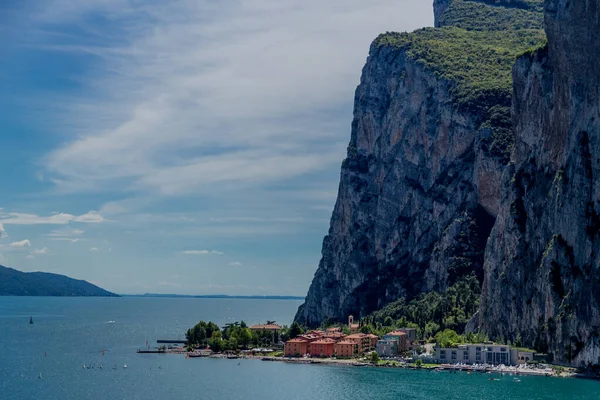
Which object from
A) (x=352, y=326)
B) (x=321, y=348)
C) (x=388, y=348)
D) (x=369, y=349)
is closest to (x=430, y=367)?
(x=388, y=348)

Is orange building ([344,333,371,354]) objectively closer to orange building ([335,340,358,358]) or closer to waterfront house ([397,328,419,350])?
orange building ([335,340,358,358])

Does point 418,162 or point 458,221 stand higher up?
point 418,162

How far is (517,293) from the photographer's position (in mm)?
129125

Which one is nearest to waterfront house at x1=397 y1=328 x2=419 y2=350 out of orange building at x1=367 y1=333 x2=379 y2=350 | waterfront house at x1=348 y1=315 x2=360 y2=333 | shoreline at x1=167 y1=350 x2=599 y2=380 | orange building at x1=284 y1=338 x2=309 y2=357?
orange building at x1=367 y1=333 x2=379 y2=350

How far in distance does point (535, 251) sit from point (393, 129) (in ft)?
211

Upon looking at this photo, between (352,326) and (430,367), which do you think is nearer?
(430,367)

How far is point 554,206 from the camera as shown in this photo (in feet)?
401

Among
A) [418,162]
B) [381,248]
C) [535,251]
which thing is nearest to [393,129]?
[418,162]

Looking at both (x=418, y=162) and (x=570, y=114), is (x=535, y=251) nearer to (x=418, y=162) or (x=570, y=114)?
(x=570, y=114)

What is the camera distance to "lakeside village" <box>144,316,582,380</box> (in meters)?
119

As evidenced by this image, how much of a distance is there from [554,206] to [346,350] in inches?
1526

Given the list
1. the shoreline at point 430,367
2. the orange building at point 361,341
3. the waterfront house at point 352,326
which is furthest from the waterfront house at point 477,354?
the waterfront house at point 352,326

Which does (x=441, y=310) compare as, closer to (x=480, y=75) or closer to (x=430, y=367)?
(x=430, y=367)

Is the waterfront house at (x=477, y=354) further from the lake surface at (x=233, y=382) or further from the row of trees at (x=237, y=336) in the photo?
the row of trees at (x=237, y=336)
